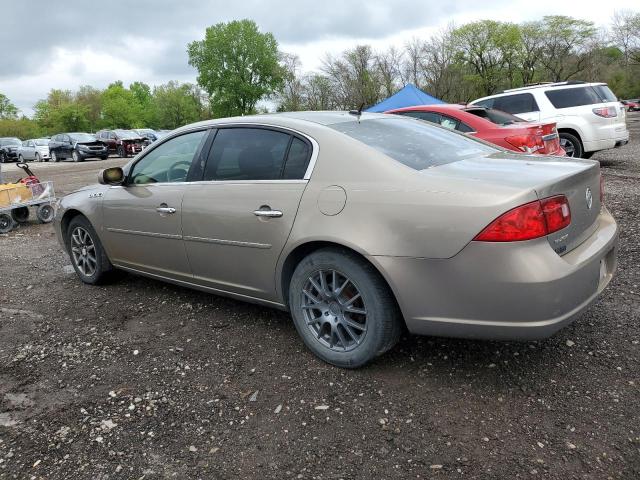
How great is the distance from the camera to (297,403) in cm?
277

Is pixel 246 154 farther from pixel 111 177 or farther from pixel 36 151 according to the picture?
pixel 36 151

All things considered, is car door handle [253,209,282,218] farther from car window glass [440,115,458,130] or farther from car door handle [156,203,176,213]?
car window glass [440,115,458,130]

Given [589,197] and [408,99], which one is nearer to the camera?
[589,197]

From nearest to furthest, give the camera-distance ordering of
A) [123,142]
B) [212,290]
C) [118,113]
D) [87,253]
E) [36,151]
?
1. [212,290]
2. [87,253]
3. [123,142]
4. [36,151]
5. [118,113]

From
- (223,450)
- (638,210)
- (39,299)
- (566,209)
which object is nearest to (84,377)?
(223,450)

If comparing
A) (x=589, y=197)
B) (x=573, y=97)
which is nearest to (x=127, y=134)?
(x=573, y=97)

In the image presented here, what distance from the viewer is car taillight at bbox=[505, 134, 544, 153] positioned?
7027mm

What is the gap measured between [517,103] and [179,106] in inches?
3154

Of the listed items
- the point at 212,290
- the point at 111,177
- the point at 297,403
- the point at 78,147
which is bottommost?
the point at 297,403

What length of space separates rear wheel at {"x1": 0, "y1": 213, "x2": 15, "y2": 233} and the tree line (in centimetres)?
2761

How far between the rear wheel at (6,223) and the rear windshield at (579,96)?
992 cm

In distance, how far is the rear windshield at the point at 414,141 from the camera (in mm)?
3035

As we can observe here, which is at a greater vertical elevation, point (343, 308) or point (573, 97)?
point (573, 97)

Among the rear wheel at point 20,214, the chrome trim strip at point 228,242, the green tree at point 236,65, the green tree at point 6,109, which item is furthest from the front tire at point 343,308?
the green tree at point 6,109
